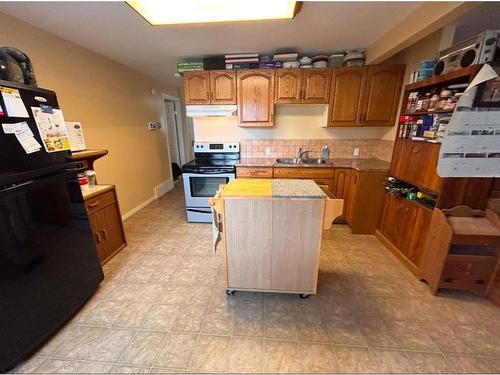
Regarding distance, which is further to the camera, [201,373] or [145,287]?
[145,287]

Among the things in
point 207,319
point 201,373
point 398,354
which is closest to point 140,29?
point 207,319

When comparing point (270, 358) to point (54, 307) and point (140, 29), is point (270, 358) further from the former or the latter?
point (140, 29)

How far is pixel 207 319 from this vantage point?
1560mm

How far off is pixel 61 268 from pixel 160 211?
7.00 feet

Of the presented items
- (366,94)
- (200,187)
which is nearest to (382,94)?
(366,94)

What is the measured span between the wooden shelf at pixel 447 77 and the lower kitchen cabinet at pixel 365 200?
96cm

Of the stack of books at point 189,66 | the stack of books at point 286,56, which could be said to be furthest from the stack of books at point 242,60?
the stack of books at point 189,66

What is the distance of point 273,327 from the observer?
58.8 inches

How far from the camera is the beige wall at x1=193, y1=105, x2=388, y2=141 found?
3178 millimetres

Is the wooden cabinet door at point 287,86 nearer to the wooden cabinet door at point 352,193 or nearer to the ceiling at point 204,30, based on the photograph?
the ceiling at point 204,30

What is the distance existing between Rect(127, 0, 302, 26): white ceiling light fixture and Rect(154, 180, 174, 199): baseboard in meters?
3.20

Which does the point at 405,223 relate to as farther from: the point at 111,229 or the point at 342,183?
the point at 111,229

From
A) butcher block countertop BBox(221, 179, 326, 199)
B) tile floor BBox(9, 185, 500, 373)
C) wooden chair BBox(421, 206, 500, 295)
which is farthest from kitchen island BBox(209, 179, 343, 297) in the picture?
wooden chair BBox(421, 206, 500, 295)

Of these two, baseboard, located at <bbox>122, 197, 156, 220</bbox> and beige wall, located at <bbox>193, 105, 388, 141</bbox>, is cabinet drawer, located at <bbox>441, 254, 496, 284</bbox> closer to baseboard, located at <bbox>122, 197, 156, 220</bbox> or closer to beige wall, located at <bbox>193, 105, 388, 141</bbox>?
beige wall, located at <bbox>193, 105, 388, 141</bbox>
